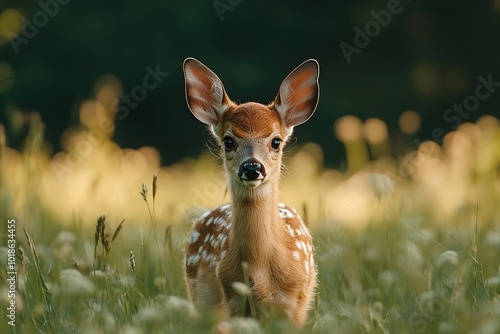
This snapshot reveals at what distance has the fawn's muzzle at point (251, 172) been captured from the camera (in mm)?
3844

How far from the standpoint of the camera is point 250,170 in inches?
151

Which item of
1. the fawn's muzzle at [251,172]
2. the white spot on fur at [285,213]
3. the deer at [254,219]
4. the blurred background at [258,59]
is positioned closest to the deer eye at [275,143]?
the deer at [254,219]

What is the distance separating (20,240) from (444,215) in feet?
8.76

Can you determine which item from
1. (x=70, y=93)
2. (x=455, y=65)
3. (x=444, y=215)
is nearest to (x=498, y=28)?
(x=455, y=65)

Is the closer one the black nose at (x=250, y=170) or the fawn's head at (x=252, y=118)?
the black nose at (x=250, y=170)

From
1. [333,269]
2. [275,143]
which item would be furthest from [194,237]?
[275,143]

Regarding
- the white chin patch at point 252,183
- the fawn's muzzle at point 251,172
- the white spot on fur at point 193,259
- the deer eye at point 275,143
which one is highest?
the deer eye at point 275,143

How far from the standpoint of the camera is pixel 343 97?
1465 centimetres

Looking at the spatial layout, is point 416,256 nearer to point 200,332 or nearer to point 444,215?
point 200,332

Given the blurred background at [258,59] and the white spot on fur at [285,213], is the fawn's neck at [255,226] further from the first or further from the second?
the blurred background at [258,59]

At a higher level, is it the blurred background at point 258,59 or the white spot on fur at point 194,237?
the blurred background at point 258,59

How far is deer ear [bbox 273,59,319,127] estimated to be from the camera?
14.2ft

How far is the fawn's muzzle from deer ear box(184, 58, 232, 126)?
54cm

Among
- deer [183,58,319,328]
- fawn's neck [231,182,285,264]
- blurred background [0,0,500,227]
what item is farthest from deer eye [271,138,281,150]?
blurred background [0,0,500,227]
